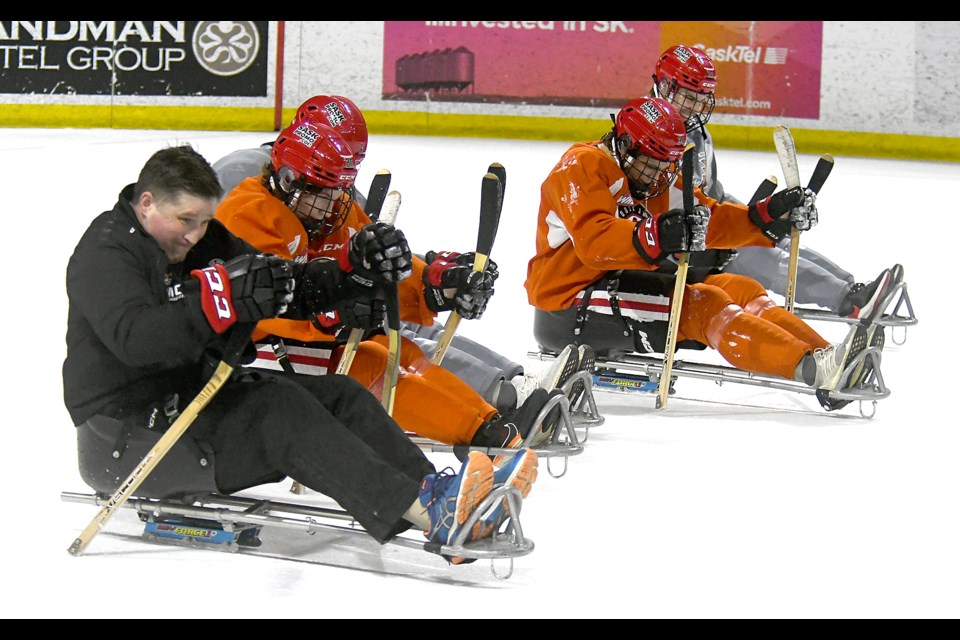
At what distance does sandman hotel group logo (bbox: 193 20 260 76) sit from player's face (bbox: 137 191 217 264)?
26.7ft

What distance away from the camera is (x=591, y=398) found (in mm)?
4668

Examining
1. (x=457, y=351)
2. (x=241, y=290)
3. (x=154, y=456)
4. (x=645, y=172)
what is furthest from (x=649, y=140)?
(x=154, y=456)

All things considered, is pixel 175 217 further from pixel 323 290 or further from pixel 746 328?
pixel 746 328

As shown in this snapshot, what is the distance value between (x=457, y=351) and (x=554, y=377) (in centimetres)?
35

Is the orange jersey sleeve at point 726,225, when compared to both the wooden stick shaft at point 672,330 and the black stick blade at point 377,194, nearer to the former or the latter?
the wooden stick shaft at point 672,330

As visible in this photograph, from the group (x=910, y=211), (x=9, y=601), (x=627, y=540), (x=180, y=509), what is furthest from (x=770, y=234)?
(x=910, y=211)

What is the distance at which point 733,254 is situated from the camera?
567 centimetres

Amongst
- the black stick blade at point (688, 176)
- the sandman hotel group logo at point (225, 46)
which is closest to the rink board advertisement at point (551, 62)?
the sandman hotel group logo at point (225, 46)

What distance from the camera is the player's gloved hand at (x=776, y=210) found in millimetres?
5379

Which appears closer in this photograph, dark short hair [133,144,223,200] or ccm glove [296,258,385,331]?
dark short hair [133,144,223,200]

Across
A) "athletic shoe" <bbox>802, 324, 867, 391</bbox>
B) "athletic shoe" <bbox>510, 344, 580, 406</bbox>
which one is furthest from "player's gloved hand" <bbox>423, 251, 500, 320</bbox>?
"athletic shoe" <bbox>802, 324, 867, 391</bbox>

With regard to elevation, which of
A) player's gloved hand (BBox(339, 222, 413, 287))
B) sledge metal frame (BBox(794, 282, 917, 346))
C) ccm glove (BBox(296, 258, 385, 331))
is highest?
player's gloved hand (BBox(339, 222, 413, 287))

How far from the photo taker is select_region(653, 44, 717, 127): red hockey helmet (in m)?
5.62

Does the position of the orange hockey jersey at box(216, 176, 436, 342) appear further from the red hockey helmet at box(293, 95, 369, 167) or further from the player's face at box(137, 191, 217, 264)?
the player's face at box(137, 191, 217, 264)
